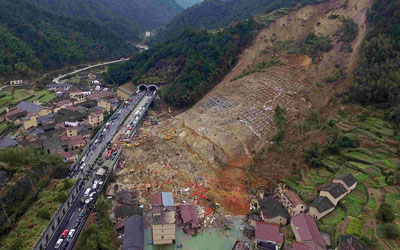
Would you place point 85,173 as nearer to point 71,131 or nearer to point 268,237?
point 71,131

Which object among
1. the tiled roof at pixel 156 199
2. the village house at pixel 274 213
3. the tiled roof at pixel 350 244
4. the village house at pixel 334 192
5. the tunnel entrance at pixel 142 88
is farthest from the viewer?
the tunnel entrance at pixel 142 88

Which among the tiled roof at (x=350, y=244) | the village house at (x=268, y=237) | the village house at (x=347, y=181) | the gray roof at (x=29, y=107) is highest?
the village house at (x=347, y=181)

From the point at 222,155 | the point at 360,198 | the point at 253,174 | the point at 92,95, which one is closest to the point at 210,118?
the point at 222,155

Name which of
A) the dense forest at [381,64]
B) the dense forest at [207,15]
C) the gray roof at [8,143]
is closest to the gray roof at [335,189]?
the dense forest at [381,64]

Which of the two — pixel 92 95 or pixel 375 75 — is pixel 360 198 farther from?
pixel 92 95

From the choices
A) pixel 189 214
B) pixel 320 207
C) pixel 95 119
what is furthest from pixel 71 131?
pixel 320 207

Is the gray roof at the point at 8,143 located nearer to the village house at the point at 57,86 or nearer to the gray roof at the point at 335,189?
the village house at the point at 57,86

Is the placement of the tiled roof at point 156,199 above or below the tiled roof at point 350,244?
below

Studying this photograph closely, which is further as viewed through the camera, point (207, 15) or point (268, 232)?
point (207, 15)
